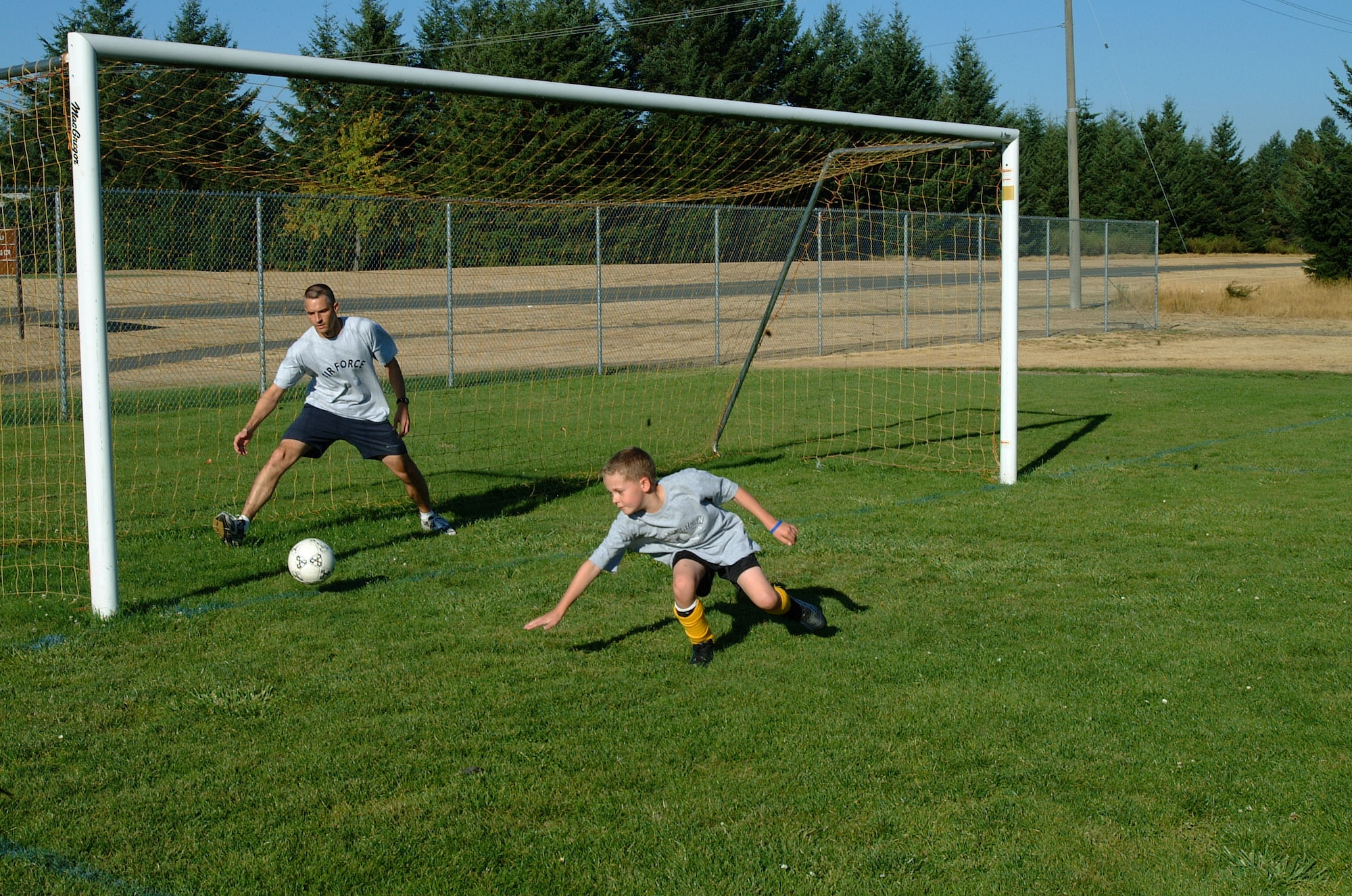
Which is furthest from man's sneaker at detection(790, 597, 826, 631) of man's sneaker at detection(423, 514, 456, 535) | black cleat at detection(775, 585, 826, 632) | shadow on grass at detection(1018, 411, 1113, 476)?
shadow on grass at detection(1018, 411, 1113, 476)

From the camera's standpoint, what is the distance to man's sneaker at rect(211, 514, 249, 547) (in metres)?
7.95

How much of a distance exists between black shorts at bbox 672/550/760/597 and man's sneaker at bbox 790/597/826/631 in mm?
314

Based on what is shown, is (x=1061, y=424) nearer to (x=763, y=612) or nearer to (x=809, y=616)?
(x=763, y=612)

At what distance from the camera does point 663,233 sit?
18703mm

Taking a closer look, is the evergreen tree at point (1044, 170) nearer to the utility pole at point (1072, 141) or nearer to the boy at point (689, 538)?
the utility pole at point (1072, 141)

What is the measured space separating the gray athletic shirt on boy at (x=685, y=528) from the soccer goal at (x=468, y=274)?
279cm

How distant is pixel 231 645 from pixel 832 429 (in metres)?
8.91

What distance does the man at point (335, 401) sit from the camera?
8.04 m

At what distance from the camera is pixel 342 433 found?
26.8ft

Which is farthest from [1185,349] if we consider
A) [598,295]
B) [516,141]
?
[516,141]

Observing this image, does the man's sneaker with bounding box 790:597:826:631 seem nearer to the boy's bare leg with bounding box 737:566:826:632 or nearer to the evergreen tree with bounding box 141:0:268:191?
the boy's bare leg with bounding box 737:566:826:632

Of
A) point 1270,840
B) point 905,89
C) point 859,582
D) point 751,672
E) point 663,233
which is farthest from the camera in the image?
point 905,89

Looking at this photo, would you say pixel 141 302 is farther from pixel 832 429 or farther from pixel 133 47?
pixel 133 47

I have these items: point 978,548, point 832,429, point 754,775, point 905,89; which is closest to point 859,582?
point 978,548
